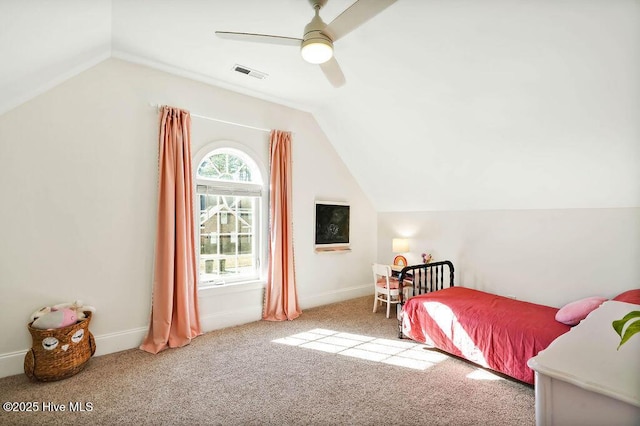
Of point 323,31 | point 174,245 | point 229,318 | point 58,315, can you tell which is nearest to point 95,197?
point 174,245

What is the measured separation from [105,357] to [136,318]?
400mm

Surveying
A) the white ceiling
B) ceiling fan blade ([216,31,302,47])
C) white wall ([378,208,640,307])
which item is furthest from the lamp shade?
ceiling fan blade ([216,31,302,47])

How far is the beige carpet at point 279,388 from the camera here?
200 centimetres

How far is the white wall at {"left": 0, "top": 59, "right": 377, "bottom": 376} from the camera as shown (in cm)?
254

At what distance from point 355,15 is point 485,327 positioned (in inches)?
105

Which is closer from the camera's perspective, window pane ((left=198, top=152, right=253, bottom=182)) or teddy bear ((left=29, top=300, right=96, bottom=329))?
teddy bear ((left=29, top=300, right=96, bottom=329))

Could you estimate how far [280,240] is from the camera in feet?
13.0

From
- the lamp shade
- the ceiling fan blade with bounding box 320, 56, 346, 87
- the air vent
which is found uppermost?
the air vent

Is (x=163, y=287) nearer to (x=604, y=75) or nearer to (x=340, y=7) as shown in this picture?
(x=340, y=7)

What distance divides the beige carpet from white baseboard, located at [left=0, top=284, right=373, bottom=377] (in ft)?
0.30

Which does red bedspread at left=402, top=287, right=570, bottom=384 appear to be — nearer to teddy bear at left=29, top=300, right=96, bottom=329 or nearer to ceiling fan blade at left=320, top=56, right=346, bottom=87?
ceiling fan blade at left=320, top=56, right=346, bottom=87

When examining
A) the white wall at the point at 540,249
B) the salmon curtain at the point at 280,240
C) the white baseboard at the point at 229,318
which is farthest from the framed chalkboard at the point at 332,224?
the white baseboard at the point at 229,318

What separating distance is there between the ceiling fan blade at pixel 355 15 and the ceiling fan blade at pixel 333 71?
241 millimetres

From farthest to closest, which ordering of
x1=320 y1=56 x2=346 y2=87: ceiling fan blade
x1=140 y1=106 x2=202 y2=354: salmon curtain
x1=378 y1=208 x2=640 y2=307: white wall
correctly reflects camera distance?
x1=140 y1=106 x2=202 y2=354: salmon curtain
x1=378 y1=208 x2=640 y2=307: white wall
x1=320 y1=56 x2=346 y2=87: ceiling fan blade
